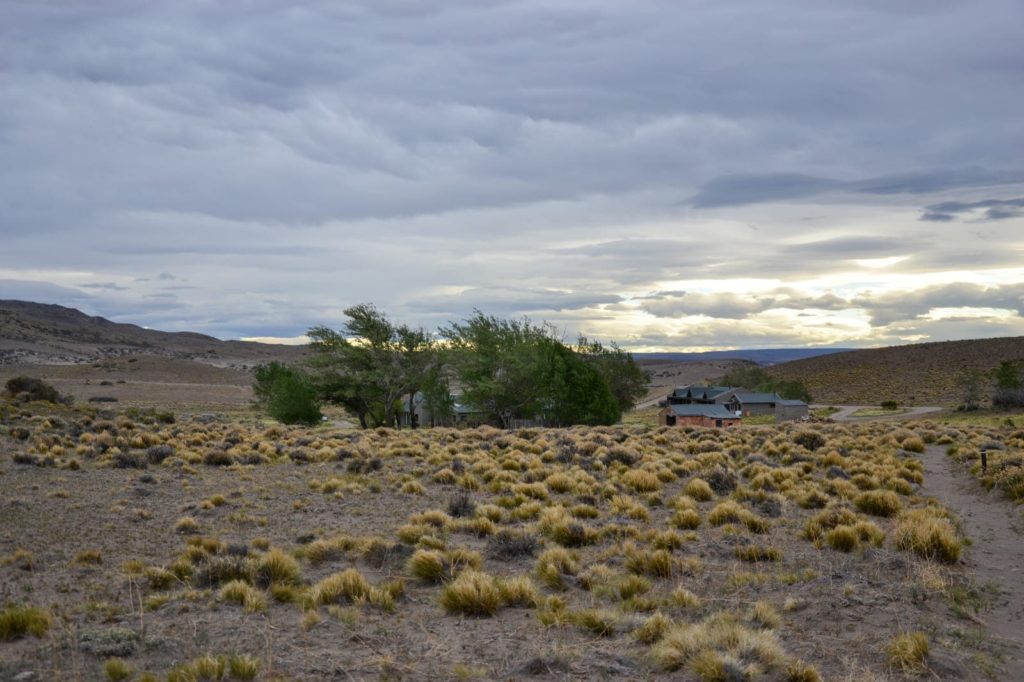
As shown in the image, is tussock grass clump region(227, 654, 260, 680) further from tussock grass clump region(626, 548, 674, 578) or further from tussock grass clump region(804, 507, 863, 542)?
tussock grass clump region(804, 507, 863, 542)

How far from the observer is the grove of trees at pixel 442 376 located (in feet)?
160

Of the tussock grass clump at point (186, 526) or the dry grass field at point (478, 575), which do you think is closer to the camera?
the dry grass field at point (478, 575)

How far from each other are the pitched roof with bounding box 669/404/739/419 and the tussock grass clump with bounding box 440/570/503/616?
6111 cm

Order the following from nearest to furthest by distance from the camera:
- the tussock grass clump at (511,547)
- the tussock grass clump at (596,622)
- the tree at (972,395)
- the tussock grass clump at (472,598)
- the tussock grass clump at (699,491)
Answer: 1. the tussock grass clump at (596,622)
2. the tussock grass clump at (472,598)
3. the tussock grass clump at (511,547)
4. the tussock grass clump at (699,491)
5. the tree at (972,395)

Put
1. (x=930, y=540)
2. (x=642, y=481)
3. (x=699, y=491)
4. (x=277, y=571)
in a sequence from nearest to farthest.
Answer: (x=277, y=571)
(x=930, y=540)
(x=699, y=491)
(x=642, y=481)

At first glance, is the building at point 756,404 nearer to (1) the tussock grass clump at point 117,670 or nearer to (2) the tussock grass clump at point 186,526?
(2) the tussock grass clump at point 186,526

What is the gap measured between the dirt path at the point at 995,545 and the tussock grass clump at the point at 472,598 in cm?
511

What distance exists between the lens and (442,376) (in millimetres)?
52906

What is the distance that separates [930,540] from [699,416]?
58.4m

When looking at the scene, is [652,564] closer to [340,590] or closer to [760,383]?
[340,590]

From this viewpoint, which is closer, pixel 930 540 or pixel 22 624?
pixel 22 624

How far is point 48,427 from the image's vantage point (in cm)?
2811

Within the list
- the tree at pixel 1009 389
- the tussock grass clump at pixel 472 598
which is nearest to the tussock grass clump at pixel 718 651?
the tussock grass clump at pixel 472 598

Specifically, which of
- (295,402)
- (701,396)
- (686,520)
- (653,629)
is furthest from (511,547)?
(701,396)
